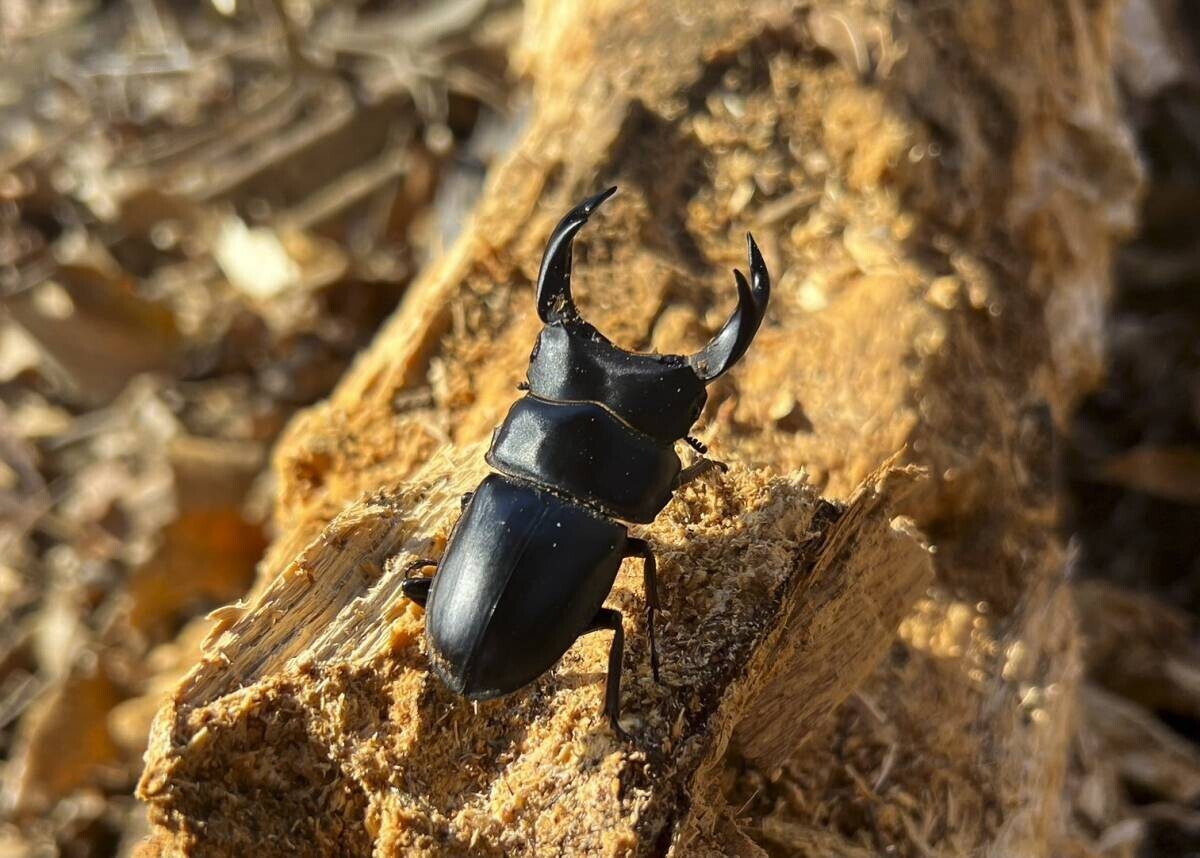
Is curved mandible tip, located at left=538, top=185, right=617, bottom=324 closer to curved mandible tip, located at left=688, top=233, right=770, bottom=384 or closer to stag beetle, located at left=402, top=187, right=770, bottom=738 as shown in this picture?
stag beetle, located at left=402, top=187, right=770, bottom=738

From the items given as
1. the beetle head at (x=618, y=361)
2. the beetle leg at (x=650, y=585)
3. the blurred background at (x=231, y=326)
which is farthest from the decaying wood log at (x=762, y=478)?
the blurred background at (x=231, y=326)

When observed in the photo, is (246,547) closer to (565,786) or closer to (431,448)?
(431,448)

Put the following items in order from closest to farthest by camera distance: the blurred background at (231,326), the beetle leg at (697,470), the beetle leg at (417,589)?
the beetle leg at (417,589)
the beetle leg at (697,470)
the blurred background at (231,326)

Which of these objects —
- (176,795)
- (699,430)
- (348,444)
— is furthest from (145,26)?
(176,795)

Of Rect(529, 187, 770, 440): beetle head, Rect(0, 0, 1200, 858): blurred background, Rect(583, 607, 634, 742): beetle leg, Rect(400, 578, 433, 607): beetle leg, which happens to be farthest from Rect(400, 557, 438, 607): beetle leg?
Rect(0, 0, 1200, 858): blurred background

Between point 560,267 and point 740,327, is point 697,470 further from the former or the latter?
point 560,267

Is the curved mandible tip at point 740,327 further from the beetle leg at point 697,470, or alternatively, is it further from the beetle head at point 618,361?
the beetle leg at point 697,470

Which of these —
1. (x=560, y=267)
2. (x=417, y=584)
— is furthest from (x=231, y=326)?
(x=417, y=584)
